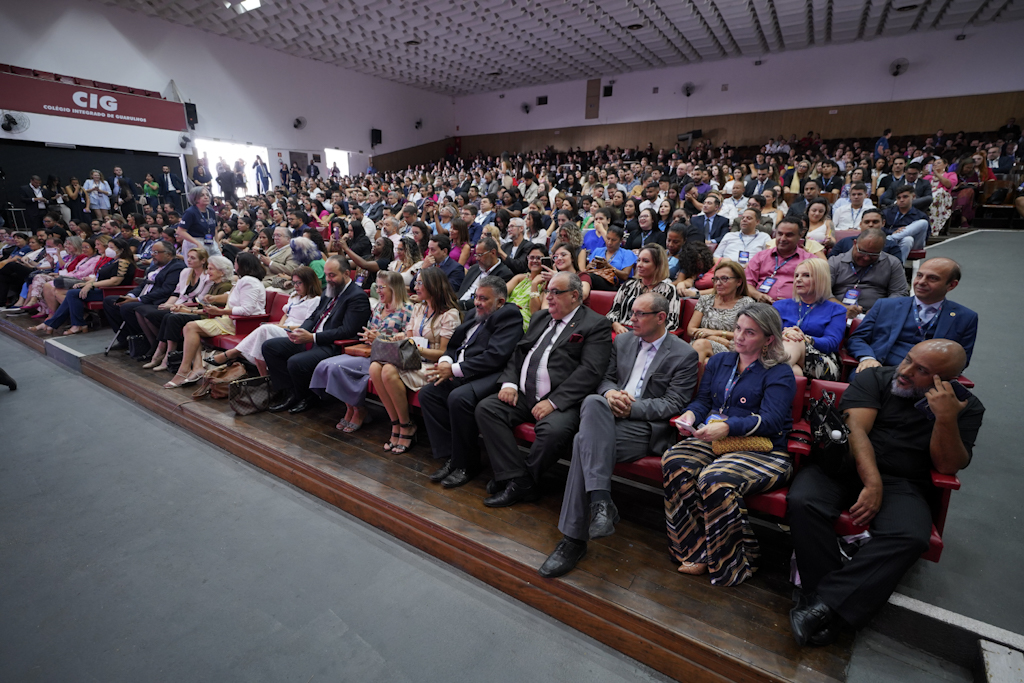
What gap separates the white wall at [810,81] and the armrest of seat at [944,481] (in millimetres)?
14665

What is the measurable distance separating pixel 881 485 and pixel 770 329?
2.11 ft

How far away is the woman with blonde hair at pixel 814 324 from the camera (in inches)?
92.2

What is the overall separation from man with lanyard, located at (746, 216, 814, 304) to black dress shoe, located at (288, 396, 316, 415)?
296cm

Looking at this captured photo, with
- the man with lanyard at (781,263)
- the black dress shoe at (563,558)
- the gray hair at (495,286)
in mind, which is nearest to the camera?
the black dress shoe at (563,558)

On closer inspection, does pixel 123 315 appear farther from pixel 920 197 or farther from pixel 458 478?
pixel 920 197

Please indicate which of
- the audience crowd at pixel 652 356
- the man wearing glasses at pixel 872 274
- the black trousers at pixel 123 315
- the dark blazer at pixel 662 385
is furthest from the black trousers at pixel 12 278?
the man wearing glasses at pixel 872 274

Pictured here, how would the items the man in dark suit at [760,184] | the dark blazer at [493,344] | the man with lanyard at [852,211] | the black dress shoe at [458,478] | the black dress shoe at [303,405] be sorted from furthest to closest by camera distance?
the man in dark suit at [760,184]
the man with lanyard at [852,211]
the black dress shoe at [303,405]
the dark blazer at [493,344]
the black dress shoe at [458,478]

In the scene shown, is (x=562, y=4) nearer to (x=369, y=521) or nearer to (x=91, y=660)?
(x=369, y=521)

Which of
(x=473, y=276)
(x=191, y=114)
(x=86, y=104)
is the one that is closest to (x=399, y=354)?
(x=473, y=276)

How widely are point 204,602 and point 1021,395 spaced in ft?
14.0

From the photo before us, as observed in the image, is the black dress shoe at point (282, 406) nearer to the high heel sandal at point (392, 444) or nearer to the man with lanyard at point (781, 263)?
the high heel sandal at point (392, 444)

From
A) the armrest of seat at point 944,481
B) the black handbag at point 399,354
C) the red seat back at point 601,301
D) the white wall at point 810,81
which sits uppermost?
the white wall at point 810,81

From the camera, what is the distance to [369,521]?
2.32 m

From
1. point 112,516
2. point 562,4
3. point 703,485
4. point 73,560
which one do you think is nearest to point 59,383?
point 112,516
